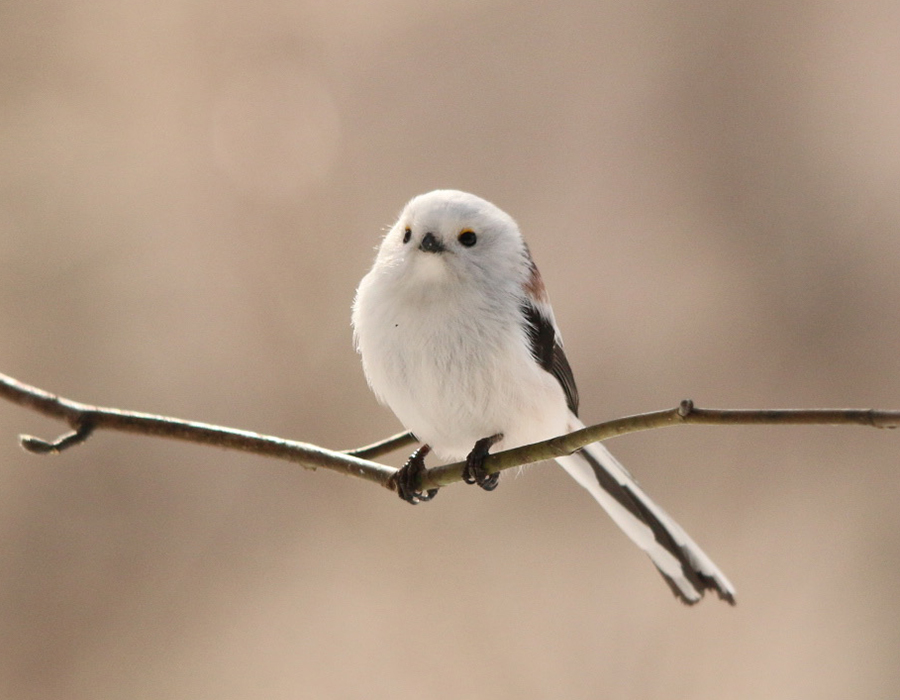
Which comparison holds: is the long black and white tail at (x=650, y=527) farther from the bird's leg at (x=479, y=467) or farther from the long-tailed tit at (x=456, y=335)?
the bird's leg at (x=479, y=467)

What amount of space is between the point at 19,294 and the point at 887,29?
3.03m

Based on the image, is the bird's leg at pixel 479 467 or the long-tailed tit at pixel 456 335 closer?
the bird's leg at pixel 479 467

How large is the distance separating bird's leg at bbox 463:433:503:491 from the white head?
0.26 m

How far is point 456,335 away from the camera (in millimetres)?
1427

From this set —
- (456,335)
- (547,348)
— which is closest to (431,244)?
(456,335)

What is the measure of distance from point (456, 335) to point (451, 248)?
0.50 feet

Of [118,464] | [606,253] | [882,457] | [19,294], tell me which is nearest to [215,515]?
[118,464]

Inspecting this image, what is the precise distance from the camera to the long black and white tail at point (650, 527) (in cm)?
167

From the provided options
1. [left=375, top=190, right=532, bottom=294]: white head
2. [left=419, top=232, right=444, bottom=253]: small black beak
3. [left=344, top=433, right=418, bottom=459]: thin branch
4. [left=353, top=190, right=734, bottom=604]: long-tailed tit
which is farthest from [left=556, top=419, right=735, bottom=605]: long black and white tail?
[left=419, top=232, right=444, bottom=253]: small black beak

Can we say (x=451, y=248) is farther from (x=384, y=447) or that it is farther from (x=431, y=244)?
(x=384, y=447)

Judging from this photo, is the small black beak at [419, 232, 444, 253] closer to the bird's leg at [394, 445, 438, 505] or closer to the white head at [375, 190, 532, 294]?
the white head at [375, 190, 532, 294]

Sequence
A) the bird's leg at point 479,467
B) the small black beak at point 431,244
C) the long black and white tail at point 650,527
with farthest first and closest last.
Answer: the long black and white tail at point 650,527, the small black beak at point 431,244, the bird's leg at point 479,467

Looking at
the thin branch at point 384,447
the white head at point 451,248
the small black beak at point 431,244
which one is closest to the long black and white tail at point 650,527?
the thin branch at point 384,447

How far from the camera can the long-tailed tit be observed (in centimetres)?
143
